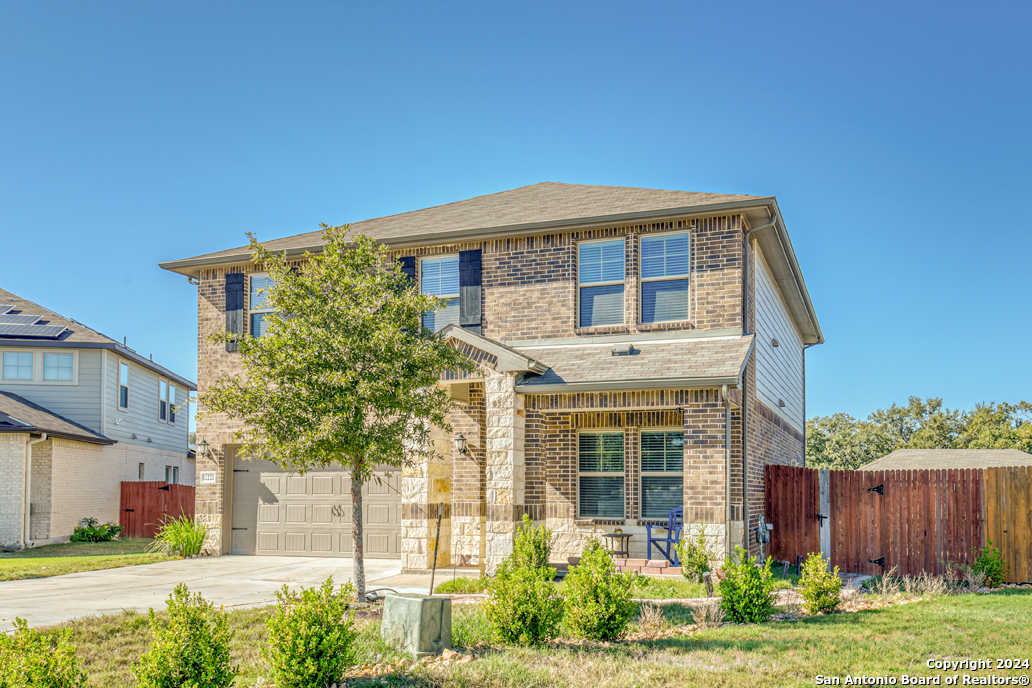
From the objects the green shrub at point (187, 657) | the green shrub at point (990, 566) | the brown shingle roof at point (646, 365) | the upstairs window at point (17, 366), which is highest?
the upstairs window at point (17, 366)

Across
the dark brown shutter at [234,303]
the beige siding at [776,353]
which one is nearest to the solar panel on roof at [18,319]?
the dark brown shutter at [234,303]

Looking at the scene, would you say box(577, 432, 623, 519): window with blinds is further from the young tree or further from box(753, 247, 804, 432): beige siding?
the young tree

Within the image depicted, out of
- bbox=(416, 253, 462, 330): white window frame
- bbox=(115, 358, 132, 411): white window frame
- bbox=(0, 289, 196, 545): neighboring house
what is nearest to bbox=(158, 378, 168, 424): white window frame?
bbox=(0, 289, 196, 545): neighboring house

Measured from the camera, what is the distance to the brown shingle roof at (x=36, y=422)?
1966cm

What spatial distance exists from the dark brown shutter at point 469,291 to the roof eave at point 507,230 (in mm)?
401

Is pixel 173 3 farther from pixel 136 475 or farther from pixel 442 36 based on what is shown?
pixel 136 475

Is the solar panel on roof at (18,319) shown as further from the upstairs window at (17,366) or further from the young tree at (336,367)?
the young tree at (336,367)

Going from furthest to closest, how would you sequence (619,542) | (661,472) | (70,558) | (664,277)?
(70,558) < (661,472) < (664,277) < (619,542)

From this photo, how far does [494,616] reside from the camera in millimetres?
7617

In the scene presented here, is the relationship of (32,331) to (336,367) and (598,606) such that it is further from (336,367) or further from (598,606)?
(598,606)

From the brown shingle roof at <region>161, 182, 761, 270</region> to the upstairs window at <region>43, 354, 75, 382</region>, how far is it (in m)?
8.41

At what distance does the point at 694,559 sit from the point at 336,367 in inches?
231

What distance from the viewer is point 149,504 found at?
952 inches

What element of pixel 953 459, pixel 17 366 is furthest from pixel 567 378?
pixel 953 459
